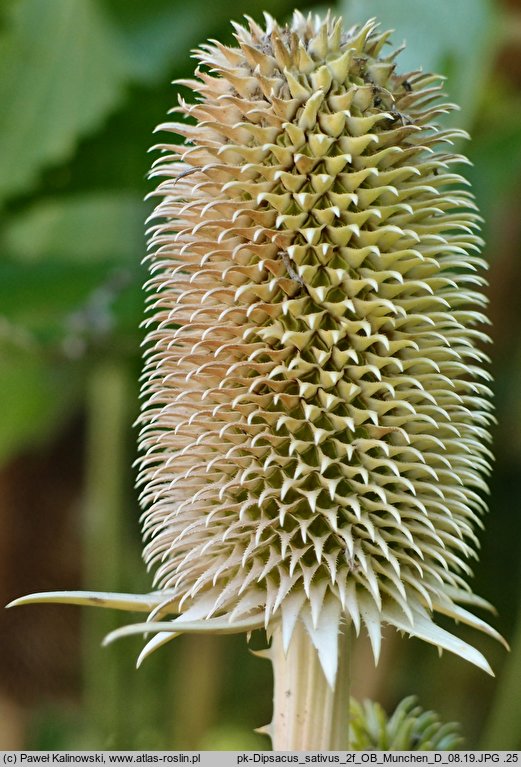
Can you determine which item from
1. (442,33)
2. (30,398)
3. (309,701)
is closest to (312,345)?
(309,701)

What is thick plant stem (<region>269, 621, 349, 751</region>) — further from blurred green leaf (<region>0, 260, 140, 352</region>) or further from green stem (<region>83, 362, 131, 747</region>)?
green stem (<region>83, 362, 131, 747</region>)

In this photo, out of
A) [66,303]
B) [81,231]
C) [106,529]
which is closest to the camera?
[66,303]

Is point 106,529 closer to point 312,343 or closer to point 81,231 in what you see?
point 81,231

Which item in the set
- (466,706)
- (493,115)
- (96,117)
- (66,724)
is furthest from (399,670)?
(96,117)

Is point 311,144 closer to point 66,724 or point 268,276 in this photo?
point 268,276

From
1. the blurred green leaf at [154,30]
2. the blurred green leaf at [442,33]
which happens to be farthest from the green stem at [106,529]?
the blurred green leaf at [442,33]

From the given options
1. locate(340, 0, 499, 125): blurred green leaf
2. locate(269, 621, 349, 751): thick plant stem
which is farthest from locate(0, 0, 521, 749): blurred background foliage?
locate(269, 621, 349, 751): thick plant stem
